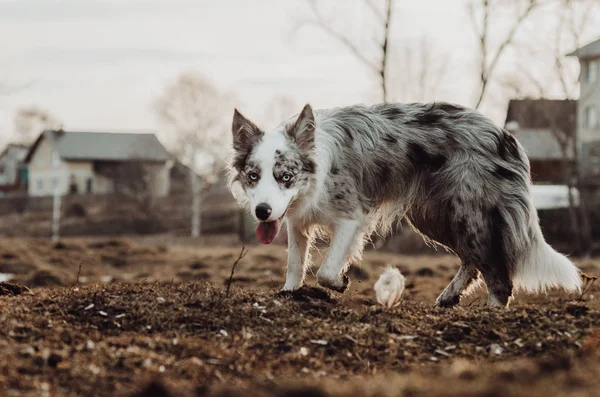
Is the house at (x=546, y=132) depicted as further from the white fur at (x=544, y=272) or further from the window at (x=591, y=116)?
the white fur at (x=544, y=272)

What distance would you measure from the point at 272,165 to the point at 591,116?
1969 inches

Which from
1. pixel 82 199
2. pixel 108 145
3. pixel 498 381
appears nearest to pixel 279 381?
pixel 498 381

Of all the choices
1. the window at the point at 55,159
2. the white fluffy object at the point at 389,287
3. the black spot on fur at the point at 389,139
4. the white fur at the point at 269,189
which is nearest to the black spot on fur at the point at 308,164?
the white fur at the point at 269,189

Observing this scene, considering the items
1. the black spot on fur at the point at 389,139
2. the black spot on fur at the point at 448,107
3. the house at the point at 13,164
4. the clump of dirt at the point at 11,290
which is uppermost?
the black spot on fur at the point at 448,107

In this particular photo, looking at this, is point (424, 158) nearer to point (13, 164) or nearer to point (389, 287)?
point (389, 287)

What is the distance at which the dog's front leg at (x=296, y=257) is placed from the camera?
28.5 ft

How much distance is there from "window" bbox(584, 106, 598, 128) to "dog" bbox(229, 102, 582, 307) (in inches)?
1878

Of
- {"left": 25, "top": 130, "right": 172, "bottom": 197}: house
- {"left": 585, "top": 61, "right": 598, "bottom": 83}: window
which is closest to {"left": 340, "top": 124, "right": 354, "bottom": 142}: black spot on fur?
{"left": 585, "top": 61, "right": 598, "bottom": 83}: window

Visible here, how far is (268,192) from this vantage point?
764 cm

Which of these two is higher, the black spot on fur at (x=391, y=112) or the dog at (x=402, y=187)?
the black spot on fur at (x=391, y=112)

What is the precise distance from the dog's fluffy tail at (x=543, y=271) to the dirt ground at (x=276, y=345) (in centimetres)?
78

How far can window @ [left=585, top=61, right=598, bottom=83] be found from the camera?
173ft

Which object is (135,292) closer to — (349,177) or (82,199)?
(349,177)

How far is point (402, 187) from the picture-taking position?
28.7 feet
